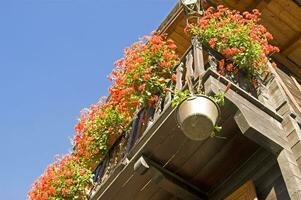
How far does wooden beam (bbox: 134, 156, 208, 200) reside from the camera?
6.34 m

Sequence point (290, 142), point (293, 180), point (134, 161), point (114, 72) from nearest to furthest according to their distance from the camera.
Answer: point (293, 180) → point (290, 142) → point (134, 161) → point (114, 72)

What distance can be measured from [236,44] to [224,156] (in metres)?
1.76

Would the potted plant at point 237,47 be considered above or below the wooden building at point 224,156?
above

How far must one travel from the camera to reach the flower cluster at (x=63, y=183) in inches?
336

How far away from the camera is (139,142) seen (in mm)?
6559

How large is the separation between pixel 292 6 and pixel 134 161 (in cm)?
514

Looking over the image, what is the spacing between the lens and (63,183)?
860 centimetres

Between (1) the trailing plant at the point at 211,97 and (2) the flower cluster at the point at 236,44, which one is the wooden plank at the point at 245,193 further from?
→ (2) the flower cluster at the point at 236,44

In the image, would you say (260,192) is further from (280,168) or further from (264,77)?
(264,77)

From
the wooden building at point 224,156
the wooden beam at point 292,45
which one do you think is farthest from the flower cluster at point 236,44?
the wooden beam at point 292,45

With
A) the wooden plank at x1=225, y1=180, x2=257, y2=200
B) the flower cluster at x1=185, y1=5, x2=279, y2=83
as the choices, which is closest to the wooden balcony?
the wooden plank at x1=225, y1=180, x2=257, y2=200

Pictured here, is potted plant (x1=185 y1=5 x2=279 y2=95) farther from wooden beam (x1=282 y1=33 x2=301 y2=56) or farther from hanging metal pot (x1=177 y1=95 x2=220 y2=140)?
wooden beam (x1=282 y1=33 x2=301 y2=56)

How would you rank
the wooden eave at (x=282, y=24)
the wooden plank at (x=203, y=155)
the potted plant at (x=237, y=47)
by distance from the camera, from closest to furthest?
the wooden plank at (x=203, y=155) < the potted plant at (x=237, y=47) < the wooden eave at (x=282, y=24)

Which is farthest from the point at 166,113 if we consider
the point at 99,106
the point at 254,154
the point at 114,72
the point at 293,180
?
the point at 99,106
